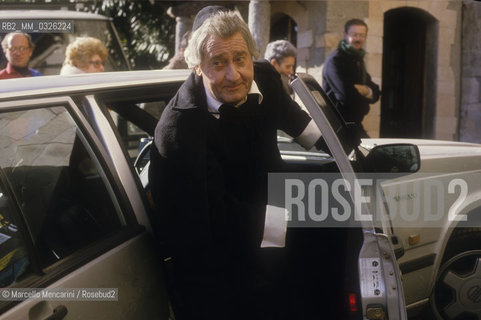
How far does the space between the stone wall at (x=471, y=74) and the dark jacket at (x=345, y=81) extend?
18.3ft

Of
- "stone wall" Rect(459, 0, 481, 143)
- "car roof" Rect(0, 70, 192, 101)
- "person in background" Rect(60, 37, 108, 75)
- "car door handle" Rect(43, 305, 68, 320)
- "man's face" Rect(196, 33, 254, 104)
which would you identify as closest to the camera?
"car door handle" Rect(43, 305, 68, 320)

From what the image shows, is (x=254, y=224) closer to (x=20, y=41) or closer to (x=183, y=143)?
(x=183, y=143)

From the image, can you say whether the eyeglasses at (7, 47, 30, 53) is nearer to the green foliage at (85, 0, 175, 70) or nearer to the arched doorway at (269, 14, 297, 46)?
the arched doorway at (269, 14, 297, 46)

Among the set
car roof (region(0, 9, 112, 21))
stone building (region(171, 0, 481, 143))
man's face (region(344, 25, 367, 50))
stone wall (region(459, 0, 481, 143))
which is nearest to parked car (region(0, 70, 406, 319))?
man's face (region(344, 25, 367, 50))

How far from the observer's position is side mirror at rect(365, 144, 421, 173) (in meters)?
2.36

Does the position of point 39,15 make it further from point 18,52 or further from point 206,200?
point 206,200

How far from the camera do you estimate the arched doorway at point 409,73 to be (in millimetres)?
10391

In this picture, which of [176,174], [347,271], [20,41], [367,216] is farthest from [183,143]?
[20,41]

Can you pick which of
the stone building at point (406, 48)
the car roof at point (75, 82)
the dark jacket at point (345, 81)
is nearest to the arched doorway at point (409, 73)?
the stone building at point (406, 48)

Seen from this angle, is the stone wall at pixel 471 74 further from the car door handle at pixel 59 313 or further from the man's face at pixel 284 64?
the car door handle at pixel 59 313

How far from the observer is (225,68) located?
2.15 m

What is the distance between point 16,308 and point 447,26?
10203 millimetres

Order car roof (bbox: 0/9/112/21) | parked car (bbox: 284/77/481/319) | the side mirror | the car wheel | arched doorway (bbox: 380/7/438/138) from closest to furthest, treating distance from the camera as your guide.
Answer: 1. the side mirror
2. parked car (bbox: 284/77/481/319)
3. the car wheel
4. car roof (bbox: 0/9/112/21)
5. arched doorway (bbox: 380/7/438/138)

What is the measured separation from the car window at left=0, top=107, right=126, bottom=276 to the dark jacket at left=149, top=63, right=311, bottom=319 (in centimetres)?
22
